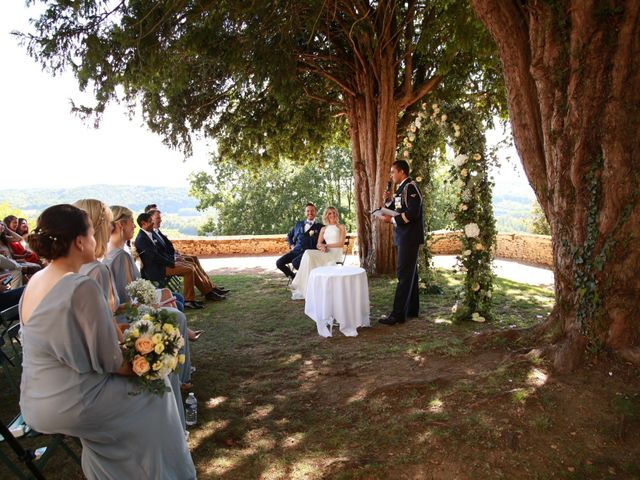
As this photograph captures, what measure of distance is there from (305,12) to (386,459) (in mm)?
8254

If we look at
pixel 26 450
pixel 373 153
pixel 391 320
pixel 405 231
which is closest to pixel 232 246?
pixel 373 153

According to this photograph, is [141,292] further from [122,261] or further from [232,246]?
[232,246]

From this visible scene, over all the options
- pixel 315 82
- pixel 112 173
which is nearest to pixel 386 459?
pixel 315 82

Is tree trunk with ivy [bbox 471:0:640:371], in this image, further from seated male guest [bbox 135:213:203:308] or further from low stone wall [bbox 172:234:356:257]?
low stone wall [bbox 172:234:356:257]

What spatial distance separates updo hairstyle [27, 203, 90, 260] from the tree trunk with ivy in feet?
12.8

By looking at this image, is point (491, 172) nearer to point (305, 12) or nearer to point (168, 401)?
point (305, 12)

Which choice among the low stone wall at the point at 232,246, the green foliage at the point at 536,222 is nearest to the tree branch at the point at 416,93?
the low stone wall at the point at 232,246

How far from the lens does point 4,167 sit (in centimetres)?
12194

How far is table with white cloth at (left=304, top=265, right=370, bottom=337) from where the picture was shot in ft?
22.3

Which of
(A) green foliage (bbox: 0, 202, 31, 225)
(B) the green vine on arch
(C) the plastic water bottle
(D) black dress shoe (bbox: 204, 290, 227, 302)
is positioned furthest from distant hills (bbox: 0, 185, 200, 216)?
(C) the plastic water bottle

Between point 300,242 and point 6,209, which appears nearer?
point 300,242

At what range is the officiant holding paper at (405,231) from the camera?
6848mm

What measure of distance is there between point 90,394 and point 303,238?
7.34 meters

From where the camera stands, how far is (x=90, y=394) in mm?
2537
